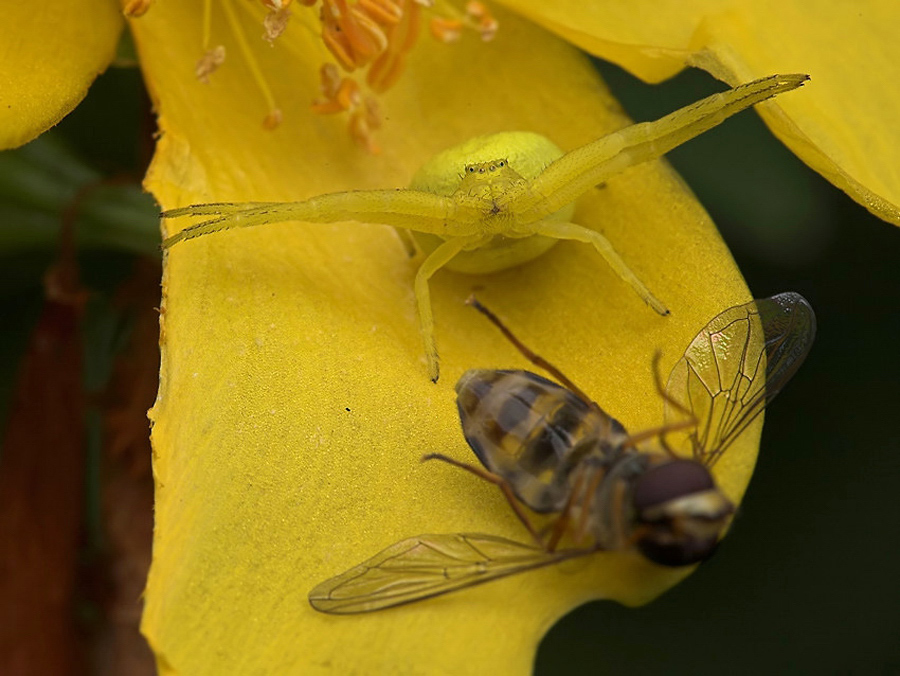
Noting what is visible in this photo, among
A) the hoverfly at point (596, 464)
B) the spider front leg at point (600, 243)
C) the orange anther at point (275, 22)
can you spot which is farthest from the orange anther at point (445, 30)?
the hoverfly at point (596, 464)

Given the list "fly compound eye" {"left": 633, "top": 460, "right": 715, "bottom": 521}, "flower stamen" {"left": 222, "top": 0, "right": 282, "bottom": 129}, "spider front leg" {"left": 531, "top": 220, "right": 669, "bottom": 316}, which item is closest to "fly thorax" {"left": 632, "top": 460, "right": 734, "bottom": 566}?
"fly compound eye" {"left": 633, "top": 460, "right": 715, "bottom": 521}

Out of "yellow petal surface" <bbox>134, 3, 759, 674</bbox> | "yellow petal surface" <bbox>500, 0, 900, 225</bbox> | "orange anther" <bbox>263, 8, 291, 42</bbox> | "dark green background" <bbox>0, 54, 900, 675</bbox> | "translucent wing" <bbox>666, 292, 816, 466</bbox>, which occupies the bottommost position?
"dark green background" <bbox>0, 54, 900, 675</bbox>

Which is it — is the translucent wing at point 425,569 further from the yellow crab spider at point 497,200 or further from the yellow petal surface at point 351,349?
the yellow crab spider at point 497,200

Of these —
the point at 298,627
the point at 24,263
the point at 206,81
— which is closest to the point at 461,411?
the point at 298,627

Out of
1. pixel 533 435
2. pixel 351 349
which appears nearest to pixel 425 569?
pixel 533 435

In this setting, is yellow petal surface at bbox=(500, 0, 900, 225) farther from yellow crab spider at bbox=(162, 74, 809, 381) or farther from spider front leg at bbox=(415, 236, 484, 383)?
spider front leg at bbox=(415, 236, 484, 383)
